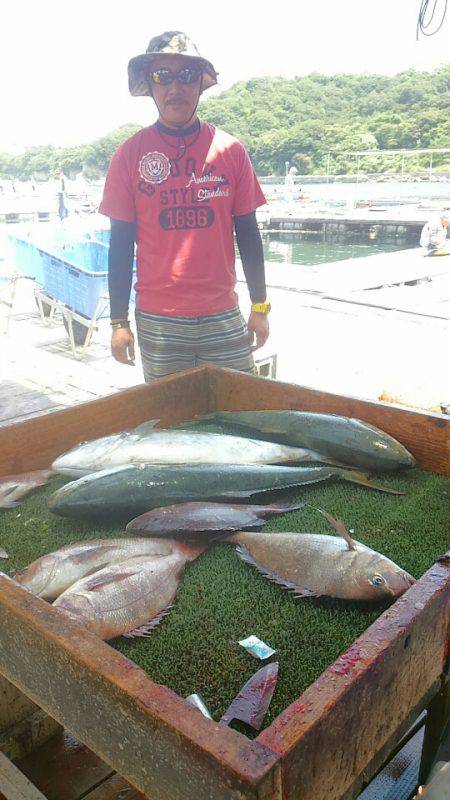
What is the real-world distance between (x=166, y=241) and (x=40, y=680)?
2368mm

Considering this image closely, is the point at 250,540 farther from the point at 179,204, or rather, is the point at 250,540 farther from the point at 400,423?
the point at 179,204

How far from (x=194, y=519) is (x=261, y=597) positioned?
342 millimetres

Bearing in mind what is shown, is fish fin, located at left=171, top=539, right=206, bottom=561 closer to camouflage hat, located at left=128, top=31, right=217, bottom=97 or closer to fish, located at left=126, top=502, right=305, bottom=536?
fish, located at left=126, top=502, right=305, bottom=536

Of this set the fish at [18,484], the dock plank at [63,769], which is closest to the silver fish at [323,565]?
the fish at [18,484]

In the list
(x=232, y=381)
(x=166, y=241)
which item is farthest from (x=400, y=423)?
(x=166, y=241)

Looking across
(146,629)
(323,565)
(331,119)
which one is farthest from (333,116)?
(146,629)

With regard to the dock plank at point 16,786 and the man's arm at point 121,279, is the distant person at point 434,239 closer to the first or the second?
the man's arm at point 121,279

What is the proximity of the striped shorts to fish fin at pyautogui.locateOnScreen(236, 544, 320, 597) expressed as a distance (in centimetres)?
167

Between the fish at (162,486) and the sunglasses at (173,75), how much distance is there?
6.78 feet

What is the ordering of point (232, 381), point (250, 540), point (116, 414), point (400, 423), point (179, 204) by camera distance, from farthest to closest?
point (179, 204) < point (232, 381) < point (116, 414) < point (400, 423) < point (250, 540)

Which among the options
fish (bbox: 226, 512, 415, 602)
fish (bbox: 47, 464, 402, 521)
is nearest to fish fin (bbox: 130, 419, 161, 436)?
fish (bbox: 47, 464, 402, 521)

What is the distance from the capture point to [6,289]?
30.4ft

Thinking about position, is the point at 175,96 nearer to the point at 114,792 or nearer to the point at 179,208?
the point at 179,208

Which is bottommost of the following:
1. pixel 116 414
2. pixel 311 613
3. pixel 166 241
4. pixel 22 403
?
pixel 22 403
